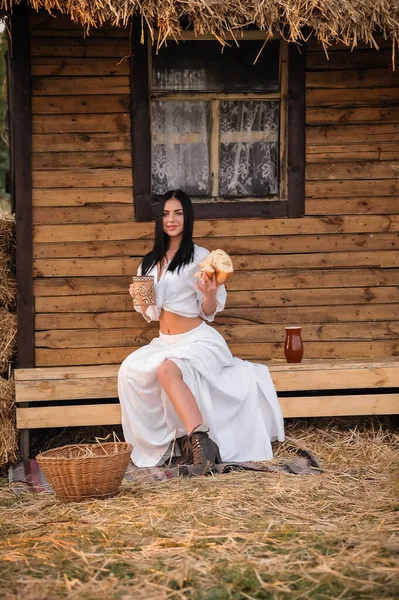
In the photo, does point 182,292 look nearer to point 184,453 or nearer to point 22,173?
point 184,453

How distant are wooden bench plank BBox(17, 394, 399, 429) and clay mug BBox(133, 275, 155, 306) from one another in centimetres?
84

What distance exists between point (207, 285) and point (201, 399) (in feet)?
2.42

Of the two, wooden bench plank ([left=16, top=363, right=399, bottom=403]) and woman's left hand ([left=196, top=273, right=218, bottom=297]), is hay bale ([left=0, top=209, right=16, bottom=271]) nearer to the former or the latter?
wooden bench plank ([left=16, top=363, right=399, bottom=403])

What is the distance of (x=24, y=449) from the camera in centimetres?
655

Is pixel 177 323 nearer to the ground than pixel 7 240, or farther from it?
nearer to the ground

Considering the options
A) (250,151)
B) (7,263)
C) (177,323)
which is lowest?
(177,323)

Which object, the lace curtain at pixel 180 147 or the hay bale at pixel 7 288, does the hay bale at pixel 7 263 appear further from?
the lace curtain at pixel 180 147

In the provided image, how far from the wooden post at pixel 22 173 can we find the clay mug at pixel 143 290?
1.02 meters

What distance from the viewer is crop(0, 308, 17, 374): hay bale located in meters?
6.74

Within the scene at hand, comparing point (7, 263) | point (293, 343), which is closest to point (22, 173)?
point (7, 263)

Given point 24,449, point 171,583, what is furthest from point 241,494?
point 24,449

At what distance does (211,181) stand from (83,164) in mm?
941

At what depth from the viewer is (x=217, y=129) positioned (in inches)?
277

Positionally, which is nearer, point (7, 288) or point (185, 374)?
point (185, 374)
